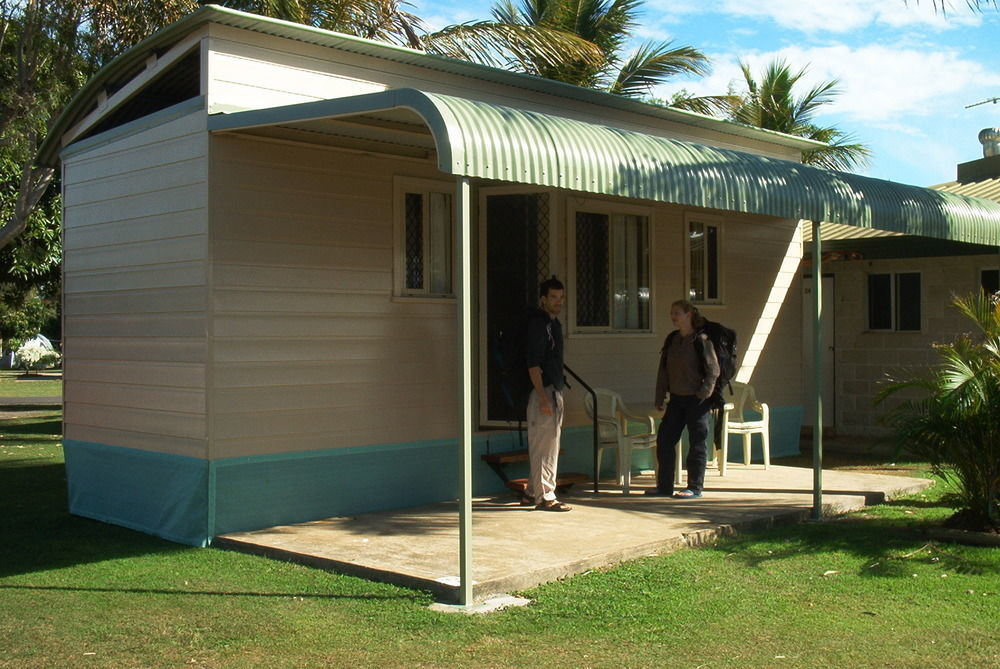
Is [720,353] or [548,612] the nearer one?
[548,612]

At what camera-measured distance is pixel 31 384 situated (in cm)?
3497

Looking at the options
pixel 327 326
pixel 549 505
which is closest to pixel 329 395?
pixel 327 326

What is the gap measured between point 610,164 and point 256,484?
3433 mm

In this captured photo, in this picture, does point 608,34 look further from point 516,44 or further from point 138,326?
point 138,326

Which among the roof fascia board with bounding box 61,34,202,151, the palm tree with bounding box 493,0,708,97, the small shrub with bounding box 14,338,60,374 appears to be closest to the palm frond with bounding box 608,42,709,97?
the palm tree with bounding box 493,0,708,97

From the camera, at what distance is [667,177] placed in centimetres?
782

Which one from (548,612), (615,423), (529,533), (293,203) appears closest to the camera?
(548,612)

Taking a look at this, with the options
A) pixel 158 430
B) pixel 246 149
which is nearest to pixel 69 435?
pixel 158 430

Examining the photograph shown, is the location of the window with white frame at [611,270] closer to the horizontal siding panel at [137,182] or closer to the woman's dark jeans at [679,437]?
the woman's dark jeans at [679,437]

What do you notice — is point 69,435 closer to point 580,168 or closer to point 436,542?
point 436,542

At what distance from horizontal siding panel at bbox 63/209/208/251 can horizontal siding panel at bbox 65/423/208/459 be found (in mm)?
1507

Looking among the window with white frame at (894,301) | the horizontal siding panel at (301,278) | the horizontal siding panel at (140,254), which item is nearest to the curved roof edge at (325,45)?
the horizontal siding panel at (140,254)

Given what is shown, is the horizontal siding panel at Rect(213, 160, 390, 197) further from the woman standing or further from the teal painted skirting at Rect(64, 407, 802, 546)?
the woman standing

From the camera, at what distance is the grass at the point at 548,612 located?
5375mm
